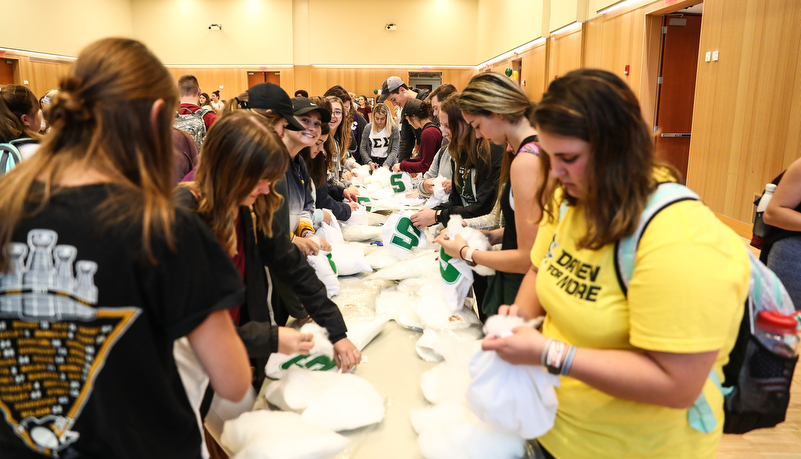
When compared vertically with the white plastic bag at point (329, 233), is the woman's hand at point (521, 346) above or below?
above

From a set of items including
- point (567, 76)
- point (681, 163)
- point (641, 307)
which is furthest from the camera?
point (681, 163)

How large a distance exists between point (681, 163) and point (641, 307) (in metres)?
8.34

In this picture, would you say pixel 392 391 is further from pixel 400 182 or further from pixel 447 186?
pixel 400 182

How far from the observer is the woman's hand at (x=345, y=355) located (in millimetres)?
1604

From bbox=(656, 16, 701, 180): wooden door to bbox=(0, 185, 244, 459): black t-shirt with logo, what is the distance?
761 cm

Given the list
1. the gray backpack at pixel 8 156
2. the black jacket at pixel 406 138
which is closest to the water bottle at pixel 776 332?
the gray backpack at pixel 8 156

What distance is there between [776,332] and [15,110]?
339 centimetres

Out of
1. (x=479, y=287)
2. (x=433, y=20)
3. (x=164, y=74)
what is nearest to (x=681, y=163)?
(x=479, y=287)

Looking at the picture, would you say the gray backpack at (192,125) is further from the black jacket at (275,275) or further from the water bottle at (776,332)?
the water bottle at (776,332)

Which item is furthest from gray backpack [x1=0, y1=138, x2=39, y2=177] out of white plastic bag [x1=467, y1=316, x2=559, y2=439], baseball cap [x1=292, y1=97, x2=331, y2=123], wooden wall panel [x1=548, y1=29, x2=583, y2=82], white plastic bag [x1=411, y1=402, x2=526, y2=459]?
wooden wall panel [x1=548, y1=29, x2=583, y2=82]

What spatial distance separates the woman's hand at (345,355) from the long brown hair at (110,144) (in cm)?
93

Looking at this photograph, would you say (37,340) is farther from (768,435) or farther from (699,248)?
(768,435)

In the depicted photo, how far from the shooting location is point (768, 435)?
7.20 ft

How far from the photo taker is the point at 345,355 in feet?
5.26
